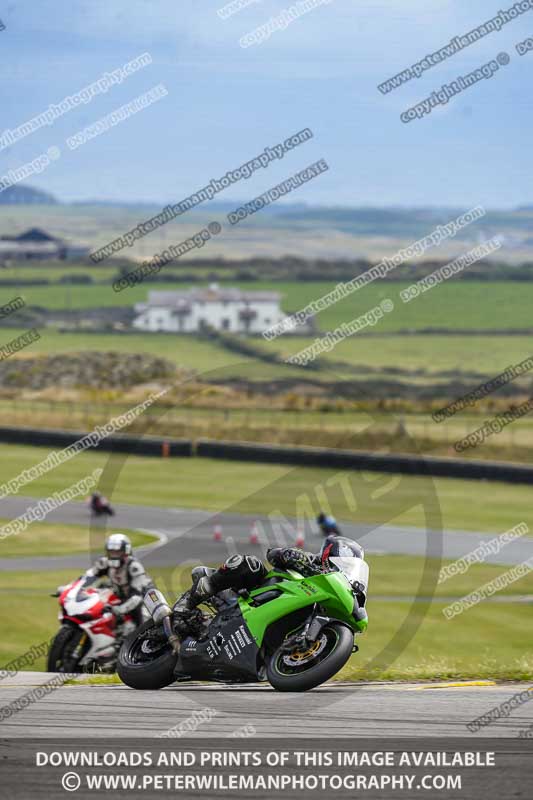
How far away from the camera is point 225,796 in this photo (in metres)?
6.56

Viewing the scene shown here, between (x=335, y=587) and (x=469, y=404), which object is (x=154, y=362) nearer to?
(x=469, y=404)

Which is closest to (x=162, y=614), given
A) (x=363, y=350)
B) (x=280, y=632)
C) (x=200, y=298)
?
(x=280, y=632)

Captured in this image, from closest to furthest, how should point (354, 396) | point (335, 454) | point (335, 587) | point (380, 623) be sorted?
1. point (335, 587)
2. point (380, 623)
3. point (335, 454)
4. point (354, 396)

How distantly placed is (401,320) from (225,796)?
5063 inches

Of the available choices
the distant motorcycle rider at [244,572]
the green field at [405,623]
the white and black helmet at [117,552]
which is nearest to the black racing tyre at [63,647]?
→ the white and black helmet at [117,552]

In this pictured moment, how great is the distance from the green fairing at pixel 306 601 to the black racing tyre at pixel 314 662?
0.12 metres

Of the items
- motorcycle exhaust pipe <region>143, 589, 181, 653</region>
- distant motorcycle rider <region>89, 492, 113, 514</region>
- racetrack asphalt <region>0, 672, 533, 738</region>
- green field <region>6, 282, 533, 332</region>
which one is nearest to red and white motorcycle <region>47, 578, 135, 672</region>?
racetrack asphalt <region>0, 672, 533, 738</region>

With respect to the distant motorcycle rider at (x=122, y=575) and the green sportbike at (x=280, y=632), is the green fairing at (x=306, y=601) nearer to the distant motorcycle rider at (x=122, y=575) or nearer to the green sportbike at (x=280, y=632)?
the green sportbike at (x=280, y=632)

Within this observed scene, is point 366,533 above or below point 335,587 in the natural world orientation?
below

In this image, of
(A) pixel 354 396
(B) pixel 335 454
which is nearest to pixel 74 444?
(B) pixel 335 454

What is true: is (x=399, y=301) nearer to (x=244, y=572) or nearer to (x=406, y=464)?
(x=406, y=464)

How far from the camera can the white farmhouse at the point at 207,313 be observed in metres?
125

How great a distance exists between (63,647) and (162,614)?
4.71 meters

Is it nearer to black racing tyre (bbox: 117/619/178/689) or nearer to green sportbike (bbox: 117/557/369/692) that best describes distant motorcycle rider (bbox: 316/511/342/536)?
black racing tyre (bbox: 117/619/178/689)
